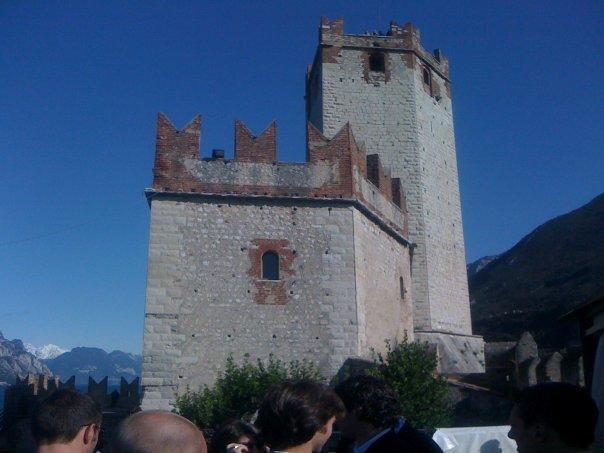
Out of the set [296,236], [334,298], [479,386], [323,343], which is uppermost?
[296,236]

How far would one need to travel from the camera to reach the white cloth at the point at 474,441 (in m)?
7.18

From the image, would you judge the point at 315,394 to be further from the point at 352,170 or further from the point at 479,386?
the point at 479,386

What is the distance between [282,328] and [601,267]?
1691 inches

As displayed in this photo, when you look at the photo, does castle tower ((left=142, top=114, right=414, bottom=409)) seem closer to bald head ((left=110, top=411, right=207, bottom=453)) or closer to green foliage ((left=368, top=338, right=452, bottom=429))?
green foliage ((left=368, top=338, right=452, bottom=429))

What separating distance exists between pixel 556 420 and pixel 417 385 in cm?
1056

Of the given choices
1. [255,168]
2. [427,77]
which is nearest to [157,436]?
[255,168]

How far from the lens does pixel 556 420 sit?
3.23m

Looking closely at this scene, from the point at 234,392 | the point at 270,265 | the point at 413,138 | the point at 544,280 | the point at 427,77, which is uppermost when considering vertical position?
the point at 427,77

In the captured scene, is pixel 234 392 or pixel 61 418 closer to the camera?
pixel 61 418

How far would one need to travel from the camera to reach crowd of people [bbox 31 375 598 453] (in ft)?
9.27

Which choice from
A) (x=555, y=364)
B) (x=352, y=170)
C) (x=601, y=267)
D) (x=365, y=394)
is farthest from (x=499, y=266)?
(x=365, y=394)

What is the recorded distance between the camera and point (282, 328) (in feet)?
49.7

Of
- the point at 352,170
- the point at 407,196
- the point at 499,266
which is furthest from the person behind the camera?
the point at 499,266

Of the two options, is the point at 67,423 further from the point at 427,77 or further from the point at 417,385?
the point at 427,77
